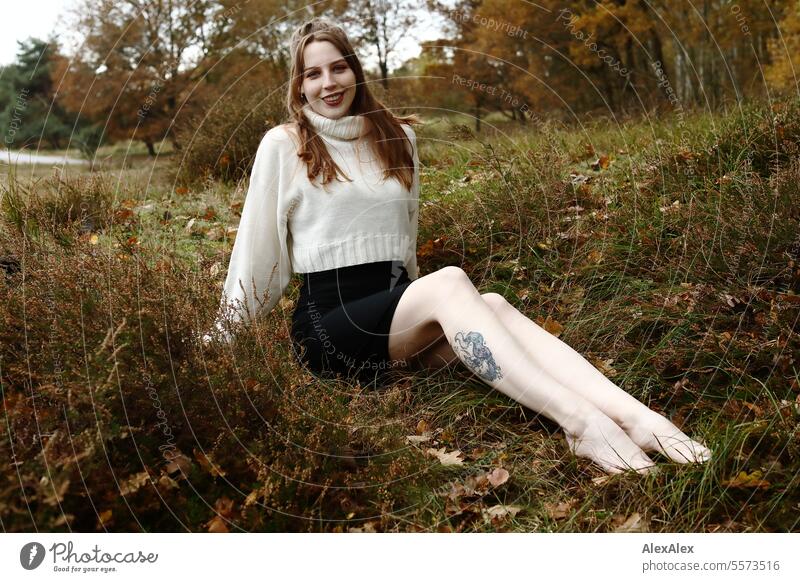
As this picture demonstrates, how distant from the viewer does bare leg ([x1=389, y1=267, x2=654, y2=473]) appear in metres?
2.32

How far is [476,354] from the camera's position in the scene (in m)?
2.55

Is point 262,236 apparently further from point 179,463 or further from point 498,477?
point 498,477

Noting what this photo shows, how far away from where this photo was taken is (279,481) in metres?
1.98

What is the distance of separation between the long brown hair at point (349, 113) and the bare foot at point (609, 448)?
131cm

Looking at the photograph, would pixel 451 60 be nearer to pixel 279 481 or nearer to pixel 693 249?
pixel 693 249

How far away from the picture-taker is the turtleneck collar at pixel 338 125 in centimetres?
300

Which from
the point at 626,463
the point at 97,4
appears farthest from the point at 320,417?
the point at 97,4

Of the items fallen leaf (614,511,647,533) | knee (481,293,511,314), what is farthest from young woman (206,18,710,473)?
fallen leaf (614,511,647,533)

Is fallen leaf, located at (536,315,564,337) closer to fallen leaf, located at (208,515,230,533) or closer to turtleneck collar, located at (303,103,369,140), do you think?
turtleneck collar, located at (303,103,369,140)

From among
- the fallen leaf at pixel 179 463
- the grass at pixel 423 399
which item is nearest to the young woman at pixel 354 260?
the grass at pixel 423 399

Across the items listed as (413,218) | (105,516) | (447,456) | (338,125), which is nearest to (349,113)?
(338,125)

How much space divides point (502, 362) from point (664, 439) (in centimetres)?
57

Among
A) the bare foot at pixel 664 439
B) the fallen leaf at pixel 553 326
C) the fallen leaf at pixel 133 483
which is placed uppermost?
the fallen leaf at pixel 133 483

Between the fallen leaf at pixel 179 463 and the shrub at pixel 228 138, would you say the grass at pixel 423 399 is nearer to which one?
the fallen leaf at pixel 179 463
